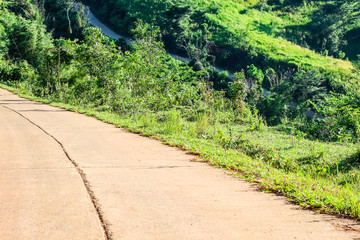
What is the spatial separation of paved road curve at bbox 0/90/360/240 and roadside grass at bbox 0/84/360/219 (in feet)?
0.84

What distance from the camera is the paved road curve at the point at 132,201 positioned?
2.34 meters

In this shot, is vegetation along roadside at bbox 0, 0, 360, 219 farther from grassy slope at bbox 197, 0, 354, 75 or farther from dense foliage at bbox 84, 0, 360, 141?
grassy slope at bbox 197, 0, 354, 75

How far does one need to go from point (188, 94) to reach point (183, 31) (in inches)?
989

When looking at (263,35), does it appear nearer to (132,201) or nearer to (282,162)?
(282,162)

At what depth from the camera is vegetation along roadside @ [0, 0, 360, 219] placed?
439 cm

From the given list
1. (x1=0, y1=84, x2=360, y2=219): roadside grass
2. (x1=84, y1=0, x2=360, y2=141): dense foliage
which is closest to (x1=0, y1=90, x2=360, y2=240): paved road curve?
(x1=0, y1=84, x2=360, y2=219): roadside grass

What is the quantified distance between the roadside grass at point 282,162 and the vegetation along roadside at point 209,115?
0.02 metres

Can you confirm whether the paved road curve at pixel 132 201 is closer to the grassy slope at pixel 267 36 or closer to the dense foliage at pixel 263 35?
the dense foliage at pixel 263 35

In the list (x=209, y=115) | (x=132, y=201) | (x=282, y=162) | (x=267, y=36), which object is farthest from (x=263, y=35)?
(x=132, y=201)

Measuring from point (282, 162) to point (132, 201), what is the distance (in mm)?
3445

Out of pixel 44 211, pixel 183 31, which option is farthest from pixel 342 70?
pixel 44 211

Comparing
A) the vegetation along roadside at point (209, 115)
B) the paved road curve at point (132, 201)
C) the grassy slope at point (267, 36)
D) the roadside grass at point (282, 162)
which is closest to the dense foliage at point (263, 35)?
the grassy slope at point (267, 36)

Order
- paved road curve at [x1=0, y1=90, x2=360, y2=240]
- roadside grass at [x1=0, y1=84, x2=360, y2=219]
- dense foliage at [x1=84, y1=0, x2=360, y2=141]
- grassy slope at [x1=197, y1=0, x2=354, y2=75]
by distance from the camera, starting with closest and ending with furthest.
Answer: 1. paved road curve at [x1=0, y1=90, x2=360, y2=240]
2. roadside grass at [x1=0, y1=84, x2=360, y2=219]
3. dense foliage at [x1=84, y1=0, x2=360, y2=141]
4. grassy slope at [x1=197, y1=0, x2=354, y2=75]

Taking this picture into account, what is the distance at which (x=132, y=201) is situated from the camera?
290 centimetres
